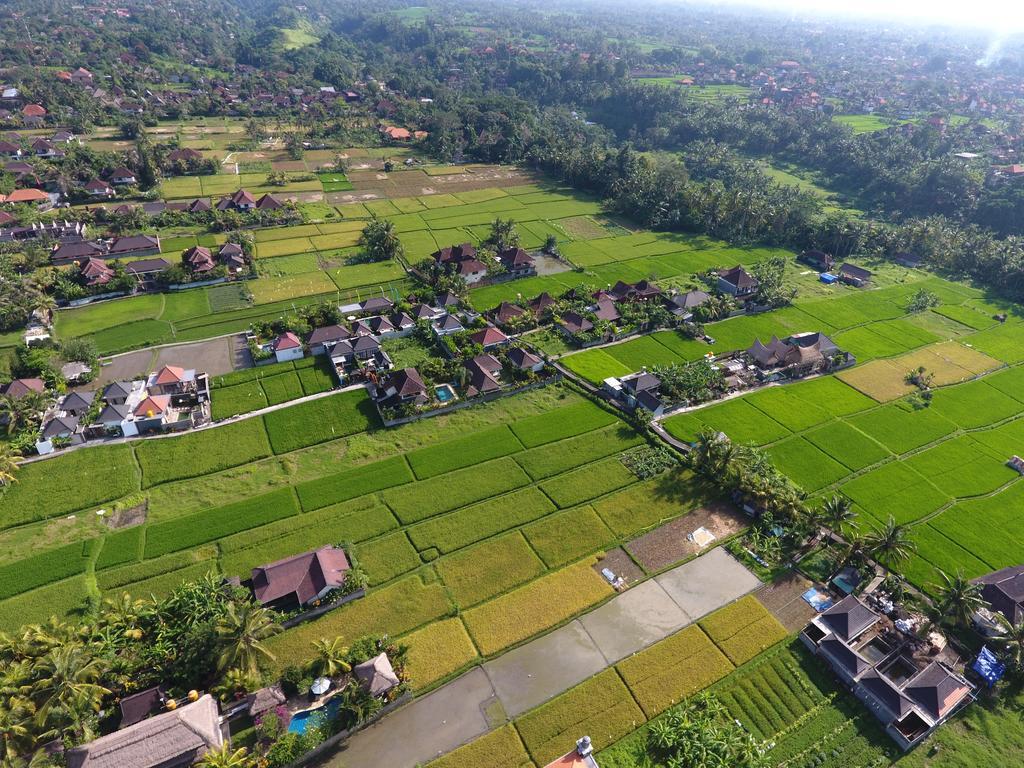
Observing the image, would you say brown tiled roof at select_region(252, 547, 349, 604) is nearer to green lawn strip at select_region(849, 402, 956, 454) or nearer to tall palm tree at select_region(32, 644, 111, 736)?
tall palm tree at select_region(32, 644, 111, 736)

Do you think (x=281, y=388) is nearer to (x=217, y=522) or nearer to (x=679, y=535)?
(x=217, y=522)

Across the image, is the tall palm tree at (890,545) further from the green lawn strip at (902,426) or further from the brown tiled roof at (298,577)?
the brown tiled roof at (298,577)

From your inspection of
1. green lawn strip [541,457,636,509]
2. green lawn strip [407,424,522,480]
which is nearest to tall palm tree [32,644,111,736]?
green lawn strip [407,424,522,480]

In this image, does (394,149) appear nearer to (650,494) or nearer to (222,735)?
(650,494)

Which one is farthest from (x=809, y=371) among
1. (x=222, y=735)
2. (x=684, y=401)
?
(x=222, y=735)

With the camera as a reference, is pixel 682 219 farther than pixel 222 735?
Yes

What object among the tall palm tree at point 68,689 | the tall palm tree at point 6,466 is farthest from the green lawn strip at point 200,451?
the tall palm tree at point 68,689

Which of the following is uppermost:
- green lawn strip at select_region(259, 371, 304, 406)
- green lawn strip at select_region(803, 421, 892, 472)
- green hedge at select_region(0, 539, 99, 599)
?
green lawn strip at select_region(803, 421, 892, 472)
